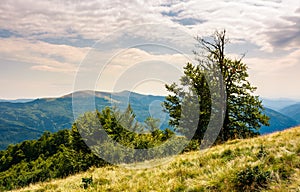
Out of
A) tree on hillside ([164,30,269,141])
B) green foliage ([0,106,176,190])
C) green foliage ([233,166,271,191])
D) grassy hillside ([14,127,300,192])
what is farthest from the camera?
tree on hillside ([164,30,269,141])

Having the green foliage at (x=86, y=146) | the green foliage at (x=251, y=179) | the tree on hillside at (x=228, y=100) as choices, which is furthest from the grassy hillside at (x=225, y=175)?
the tree on hillside at (x=228, y=100)

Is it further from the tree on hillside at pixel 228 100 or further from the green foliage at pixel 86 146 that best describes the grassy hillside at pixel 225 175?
the tree on hillside at pixel 228 100

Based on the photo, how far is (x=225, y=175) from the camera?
8.70 meters

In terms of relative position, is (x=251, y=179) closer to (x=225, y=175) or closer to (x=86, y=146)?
(x=225, y=175)

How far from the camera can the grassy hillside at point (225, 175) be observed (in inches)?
308

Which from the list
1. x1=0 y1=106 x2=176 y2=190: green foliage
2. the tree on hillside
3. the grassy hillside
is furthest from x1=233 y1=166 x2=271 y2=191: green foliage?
the tree on hillside

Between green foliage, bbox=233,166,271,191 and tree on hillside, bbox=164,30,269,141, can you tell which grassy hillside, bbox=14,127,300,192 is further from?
tree on hillside, bbox=164,30,269,141

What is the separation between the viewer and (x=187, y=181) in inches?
373

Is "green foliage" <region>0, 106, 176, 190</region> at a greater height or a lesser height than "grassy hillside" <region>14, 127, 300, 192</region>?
lesser

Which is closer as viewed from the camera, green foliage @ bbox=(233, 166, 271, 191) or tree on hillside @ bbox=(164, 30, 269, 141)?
green foliage @ bbox=(233, 166, 271, 191)

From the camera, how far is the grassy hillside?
782 centimetres

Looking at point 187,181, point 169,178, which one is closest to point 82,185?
point 169,178

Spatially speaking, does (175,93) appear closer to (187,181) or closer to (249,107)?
(249,107)

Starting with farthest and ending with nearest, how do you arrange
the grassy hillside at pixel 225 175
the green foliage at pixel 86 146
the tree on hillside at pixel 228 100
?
the tree on hillside at pixel 228 100
the green foliage at pixel 86 146
the grassy hillside at pixel 225 175
